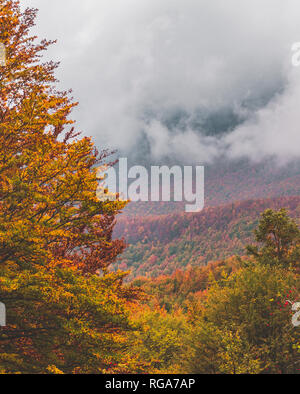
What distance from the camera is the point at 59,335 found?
7930 mm

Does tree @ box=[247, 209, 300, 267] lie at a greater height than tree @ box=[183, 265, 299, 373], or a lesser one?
greater

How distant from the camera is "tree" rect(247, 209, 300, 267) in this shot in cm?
2517

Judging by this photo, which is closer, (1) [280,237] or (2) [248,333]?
(2) [248,333]

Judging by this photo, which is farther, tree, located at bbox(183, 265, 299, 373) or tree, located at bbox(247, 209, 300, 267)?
tree, located at bbox(247, 209, 300, 267)

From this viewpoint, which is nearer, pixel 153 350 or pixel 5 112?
pixel 5 112

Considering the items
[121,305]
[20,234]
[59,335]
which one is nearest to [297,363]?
[121,305]

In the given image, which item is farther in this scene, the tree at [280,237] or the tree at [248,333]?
the tree at [280,237]

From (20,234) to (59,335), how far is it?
3.36 m

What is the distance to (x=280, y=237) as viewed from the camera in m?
25.8

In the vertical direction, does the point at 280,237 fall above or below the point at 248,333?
above

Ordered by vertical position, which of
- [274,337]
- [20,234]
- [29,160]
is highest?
[29,160]

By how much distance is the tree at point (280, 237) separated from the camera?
82.6 feet

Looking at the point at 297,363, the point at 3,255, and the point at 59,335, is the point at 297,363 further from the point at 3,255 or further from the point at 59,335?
the point at 3,255

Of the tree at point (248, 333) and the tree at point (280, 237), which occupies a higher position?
the tree at point (280, 237)
